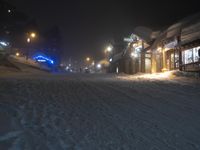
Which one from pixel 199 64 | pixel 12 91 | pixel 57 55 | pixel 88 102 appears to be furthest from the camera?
pixel 57 55

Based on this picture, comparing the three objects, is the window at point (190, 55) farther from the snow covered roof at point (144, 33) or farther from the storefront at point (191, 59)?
the snow covered roof at point (144, 33)

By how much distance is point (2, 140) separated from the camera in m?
8.75

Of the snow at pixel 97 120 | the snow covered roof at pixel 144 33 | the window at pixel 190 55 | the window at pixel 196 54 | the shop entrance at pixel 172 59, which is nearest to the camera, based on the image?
the snow at pixel 97 120

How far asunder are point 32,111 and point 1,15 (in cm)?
5385

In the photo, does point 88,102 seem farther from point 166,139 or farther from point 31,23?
point 31,23

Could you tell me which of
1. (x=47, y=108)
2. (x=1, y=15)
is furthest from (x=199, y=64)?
(x=1, y=15)

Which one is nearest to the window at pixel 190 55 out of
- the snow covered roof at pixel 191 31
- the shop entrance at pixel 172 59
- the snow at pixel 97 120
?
the shop entrance at pixel 172 59

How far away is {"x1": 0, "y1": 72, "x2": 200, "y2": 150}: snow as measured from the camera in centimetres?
903

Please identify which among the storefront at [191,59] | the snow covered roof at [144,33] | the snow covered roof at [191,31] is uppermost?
the snow covered roof at [144,33]

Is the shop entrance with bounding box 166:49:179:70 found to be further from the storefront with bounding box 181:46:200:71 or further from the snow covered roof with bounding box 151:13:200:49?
the snow covered roof with bounding box 151:13:200:49

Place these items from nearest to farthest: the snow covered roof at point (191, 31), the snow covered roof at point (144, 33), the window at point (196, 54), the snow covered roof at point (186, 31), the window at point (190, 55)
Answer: the snow covered roof at point (191, 31) < the snow covered roof at point (186, 31) < the window at point (196, 54) < the window at point (190, 55) < the snow covered roof at point (144, 33)

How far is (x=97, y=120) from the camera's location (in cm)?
1132

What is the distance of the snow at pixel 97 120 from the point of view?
9031mm

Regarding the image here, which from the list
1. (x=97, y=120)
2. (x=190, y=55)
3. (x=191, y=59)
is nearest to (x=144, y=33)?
(x=190, y=55)
